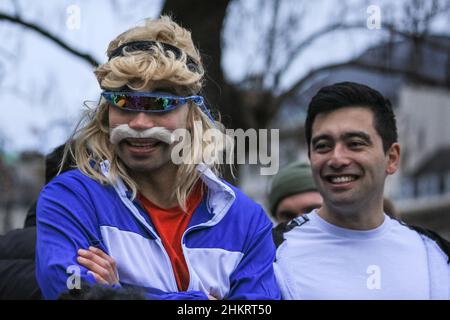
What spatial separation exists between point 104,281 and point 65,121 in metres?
7.52

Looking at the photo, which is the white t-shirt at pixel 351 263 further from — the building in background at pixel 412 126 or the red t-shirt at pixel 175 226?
the building in background at pixel 412 126

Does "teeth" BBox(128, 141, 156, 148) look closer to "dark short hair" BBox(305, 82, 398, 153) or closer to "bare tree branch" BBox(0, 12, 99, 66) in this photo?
"dark short hair" BBox(305, 82, 398, 153)

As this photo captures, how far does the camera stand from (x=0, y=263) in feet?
11.4

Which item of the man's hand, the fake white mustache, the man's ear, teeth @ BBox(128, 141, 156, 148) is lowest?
the man's hand

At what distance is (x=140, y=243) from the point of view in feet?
9.72

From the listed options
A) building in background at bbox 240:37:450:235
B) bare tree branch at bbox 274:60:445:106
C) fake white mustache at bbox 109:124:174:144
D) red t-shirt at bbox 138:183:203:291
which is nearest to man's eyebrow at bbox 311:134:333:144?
red t-shirt at bbox 138:183:203:291

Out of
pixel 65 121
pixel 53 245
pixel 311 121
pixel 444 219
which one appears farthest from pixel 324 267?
pixel 444 219

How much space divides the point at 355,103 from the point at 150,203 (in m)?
1.15

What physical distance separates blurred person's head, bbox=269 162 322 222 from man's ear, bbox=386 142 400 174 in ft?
3.85

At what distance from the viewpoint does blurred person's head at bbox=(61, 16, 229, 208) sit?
305 cm

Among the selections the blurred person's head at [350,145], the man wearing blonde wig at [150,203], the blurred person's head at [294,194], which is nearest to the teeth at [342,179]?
the blurred person's head at [350,145]

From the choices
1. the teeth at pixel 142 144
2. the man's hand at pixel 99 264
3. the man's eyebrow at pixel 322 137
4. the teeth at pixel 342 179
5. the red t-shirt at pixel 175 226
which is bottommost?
the man's hand at pixel 99 264

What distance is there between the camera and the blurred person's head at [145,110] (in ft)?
10.0
